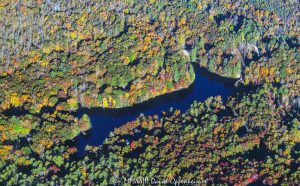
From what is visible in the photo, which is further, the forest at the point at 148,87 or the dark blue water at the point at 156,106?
the dark blue water at the point at 156,106

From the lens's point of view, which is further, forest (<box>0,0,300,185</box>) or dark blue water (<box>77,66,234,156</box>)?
dark blue water (<box>77,66,234,156</box>)

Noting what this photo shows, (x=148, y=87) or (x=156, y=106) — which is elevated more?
(x=148, y=87)

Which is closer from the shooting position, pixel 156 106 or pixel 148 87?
pixel 156 106

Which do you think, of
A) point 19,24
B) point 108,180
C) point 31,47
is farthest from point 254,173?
point 19,24

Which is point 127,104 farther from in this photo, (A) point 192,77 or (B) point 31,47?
(B) point 31,47
